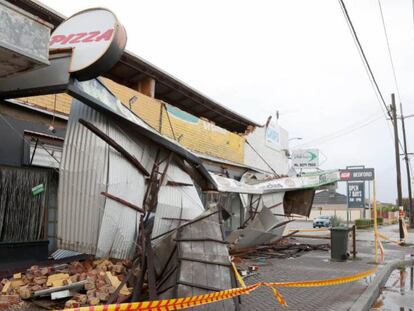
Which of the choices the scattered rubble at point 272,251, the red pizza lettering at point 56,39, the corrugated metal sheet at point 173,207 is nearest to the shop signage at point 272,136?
the scattered rubble at point 272,251

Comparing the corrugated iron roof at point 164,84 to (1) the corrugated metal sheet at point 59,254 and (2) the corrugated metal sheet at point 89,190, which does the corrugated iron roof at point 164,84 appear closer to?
(2) the corrugated metal sheet at point 89,190

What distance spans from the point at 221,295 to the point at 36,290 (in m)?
3.06

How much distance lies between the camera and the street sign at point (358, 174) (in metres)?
13.9

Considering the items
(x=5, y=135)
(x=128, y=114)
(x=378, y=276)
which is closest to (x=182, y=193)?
(x=128, y=114)

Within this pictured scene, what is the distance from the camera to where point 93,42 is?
6.40 metres

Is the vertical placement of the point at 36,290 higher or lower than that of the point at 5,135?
lower

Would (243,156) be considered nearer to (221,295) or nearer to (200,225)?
(200,225)

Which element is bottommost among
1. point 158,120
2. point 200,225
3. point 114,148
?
point 200,225

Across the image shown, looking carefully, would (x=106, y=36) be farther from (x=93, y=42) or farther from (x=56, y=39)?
(x=56, y=39)

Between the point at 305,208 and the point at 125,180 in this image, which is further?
the point at 305,208

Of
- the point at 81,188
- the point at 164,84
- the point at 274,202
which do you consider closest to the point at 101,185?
the point at 81,188

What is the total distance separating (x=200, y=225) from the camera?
7.47 metres

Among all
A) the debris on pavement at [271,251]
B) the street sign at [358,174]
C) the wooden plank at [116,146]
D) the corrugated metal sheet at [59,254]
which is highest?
the street sign at [358,174]

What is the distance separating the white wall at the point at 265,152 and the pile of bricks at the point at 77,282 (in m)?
14.4
